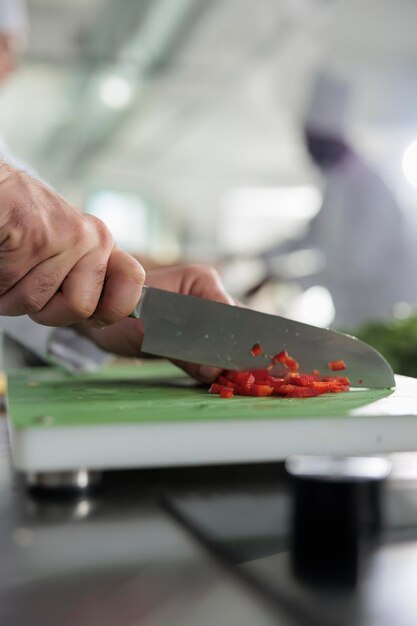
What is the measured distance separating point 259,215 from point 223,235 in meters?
0.67

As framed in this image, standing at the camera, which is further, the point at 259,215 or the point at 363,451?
the point at 259,215

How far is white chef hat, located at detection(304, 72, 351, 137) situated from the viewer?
4340 mm

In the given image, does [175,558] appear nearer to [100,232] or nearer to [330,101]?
[100,232]

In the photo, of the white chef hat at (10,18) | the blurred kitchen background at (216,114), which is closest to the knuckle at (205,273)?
the blurred kitchen background at (216,114)

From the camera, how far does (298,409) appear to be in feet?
2.72

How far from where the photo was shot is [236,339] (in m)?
1.05

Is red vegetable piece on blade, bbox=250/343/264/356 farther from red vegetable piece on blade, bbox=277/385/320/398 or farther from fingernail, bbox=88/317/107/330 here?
fingernail, bbox=88/317/107/330

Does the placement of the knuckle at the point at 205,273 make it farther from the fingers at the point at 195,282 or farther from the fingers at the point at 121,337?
the fingers at the point at 121,337

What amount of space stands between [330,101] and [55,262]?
3.93m

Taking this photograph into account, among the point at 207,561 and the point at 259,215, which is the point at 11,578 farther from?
the point at 259,215

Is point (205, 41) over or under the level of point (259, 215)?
over

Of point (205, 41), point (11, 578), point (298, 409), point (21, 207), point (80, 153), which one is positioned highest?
point (205, 41)

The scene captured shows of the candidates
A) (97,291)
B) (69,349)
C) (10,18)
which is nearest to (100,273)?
(97,291)

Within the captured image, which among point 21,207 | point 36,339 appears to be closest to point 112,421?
point 21,207
